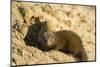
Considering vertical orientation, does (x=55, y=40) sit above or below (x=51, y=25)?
below

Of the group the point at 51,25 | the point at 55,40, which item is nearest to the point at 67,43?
the point at 55,40

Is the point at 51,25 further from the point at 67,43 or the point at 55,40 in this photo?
the point at 67,43

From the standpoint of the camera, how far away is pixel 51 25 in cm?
257

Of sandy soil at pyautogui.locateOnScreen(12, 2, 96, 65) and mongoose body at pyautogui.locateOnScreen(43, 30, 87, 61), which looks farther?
mongoose body at pyautogui.locateOnScreen(43, 30, 87, 61)

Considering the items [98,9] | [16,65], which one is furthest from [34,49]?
[98,9]

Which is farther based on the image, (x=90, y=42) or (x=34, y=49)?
(x=90, y=42)

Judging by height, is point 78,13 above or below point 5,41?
above

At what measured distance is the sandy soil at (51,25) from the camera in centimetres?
240

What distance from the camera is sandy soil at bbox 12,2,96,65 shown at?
2.40m

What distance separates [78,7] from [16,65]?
107 cm

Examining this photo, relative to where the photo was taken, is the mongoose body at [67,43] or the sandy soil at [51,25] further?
the mongoose body at [67,43]

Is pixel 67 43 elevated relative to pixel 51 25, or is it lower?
lower

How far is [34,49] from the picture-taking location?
2.47 meters

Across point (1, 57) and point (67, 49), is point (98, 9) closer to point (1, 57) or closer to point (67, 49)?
point (67, 49)
